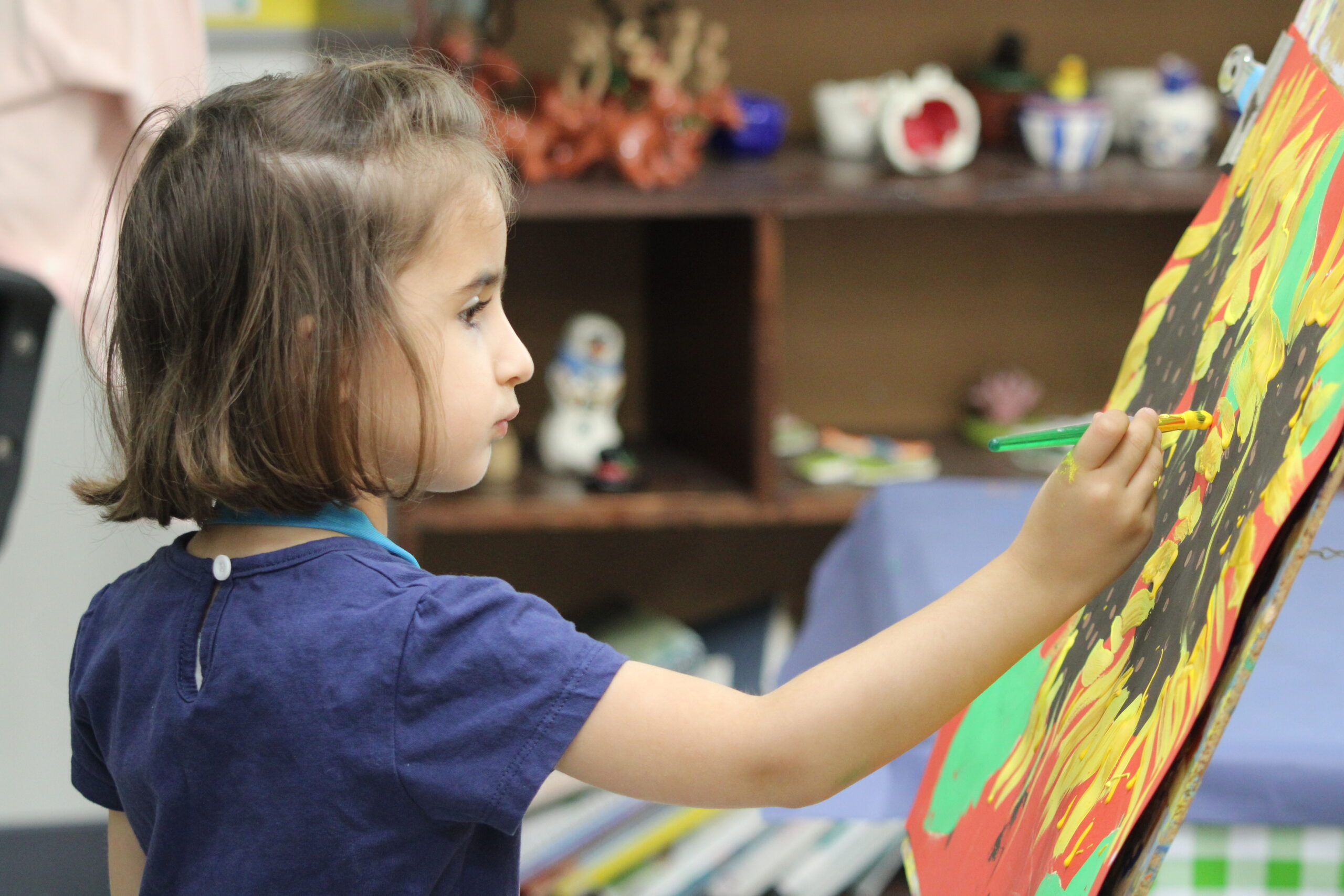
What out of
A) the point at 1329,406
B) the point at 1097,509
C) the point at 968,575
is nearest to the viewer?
the point at 1329,406

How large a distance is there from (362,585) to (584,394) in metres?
1.08

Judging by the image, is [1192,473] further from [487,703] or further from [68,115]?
[68,115]

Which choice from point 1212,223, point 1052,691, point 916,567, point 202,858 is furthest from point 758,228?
point 202,858

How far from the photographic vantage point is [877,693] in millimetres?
500

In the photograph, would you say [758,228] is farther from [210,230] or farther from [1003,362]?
[210,230]

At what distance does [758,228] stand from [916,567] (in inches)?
20.5

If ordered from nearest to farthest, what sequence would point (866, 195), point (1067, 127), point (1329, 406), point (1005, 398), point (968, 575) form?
point (1329, 406) < point (968, 575) < point (866, 195) < point (1067, 127) < point (1005, 398)

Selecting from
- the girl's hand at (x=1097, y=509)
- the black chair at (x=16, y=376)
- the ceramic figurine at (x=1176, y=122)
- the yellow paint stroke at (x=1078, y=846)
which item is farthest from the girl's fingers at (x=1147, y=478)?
the ceramic figurine at (x=1176, y=122)

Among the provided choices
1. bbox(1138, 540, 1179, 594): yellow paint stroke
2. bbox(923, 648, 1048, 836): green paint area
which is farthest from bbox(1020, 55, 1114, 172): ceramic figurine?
bbox(1138, 540, 1179, 594): yellow paint stroke

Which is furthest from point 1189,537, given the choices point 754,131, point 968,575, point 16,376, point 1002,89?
point 1002,89

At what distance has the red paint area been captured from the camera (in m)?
1.55

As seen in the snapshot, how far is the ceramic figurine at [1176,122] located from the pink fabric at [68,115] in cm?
109

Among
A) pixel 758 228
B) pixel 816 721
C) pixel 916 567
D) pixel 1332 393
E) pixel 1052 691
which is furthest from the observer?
pixel 758 228

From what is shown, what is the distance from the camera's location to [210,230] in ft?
1.83
